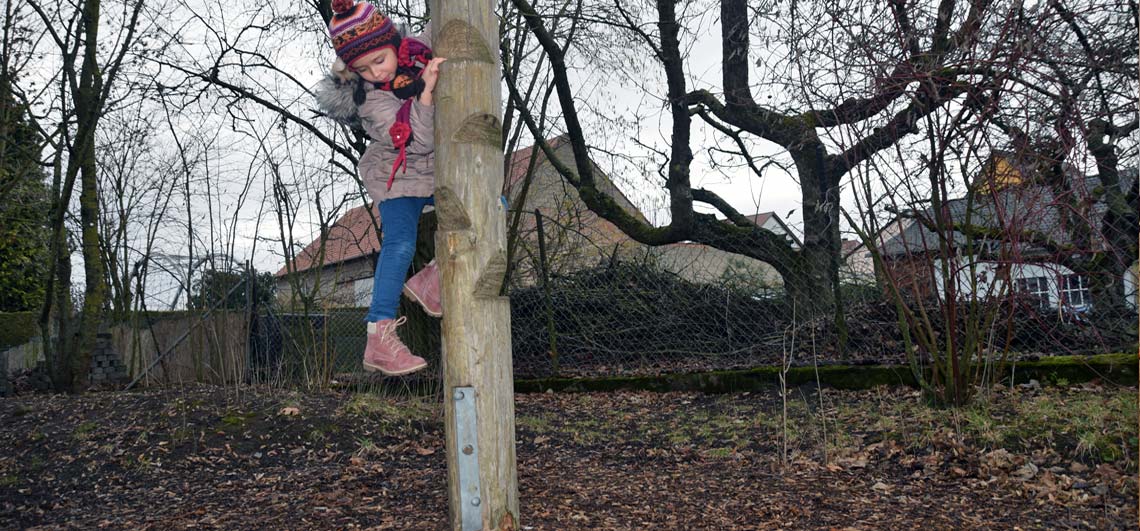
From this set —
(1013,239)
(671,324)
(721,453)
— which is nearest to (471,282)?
(721,453)

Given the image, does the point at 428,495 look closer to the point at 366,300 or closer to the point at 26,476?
the point at 26,476

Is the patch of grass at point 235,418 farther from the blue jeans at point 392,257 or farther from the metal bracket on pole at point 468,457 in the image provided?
the metal bracket on pole at point 468,457

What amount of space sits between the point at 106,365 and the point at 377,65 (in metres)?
9.11

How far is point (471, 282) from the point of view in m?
2.76

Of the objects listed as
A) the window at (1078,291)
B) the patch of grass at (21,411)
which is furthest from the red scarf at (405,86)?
the patch of grass at (21,411)

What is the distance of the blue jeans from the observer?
9.43 ft

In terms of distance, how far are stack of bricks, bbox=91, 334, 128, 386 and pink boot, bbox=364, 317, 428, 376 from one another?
8702mm

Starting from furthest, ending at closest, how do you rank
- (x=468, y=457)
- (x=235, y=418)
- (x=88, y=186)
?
1. (x=88, y=186)
2. (x=235, y=418)
3. (x=468, y=457)

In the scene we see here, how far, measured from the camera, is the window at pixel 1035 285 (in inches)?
221

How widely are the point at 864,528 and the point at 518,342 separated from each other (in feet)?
17.5

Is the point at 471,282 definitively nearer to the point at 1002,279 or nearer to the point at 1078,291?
the point at 1002,279

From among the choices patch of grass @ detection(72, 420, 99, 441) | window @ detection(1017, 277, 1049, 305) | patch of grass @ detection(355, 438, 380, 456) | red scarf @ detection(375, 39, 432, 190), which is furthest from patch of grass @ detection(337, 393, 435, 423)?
window @ detection(1017, 277, 1049, 305)

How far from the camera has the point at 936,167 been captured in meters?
5.04

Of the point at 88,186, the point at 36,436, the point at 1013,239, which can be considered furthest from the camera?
the point at 88,186
